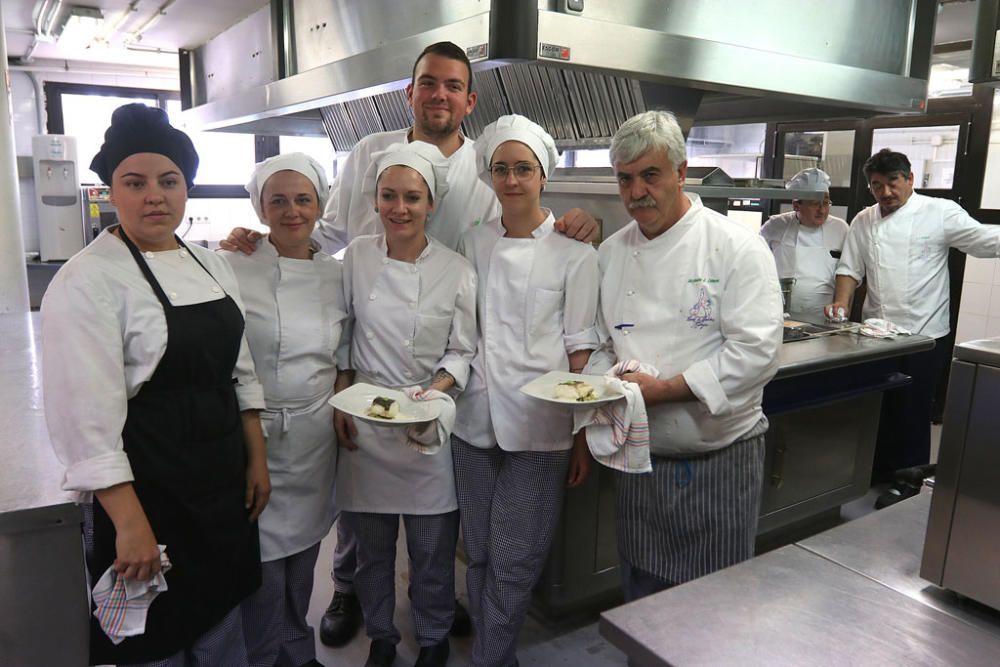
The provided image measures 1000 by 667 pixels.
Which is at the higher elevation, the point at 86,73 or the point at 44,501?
the point at 86,73

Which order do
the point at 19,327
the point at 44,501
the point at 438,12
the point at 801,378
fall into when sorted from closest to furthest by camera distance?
the point at 44,501 < the point at 438,12 < the point at 801,378 < the point at 19,327

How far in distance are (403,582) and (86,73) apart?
679 cm

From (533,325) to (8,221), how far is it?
9.97 ft

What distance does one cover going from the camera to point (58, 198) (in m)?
6.09

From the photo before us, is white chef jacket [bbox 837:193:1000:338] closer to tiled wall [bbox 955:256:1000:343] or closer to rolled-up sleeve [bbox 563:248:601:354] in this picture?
tiled wall [bbox 955:256:1000:343]

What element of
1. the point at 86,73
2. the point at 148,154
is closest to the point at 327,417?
the point at 148,154

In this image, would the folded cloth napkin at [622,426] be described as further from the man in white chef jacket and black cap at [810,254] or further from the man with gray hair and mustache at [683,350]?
the man in white chef jacket and black cap at [810,254]

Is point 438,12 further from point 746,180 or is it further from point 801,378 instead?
point 801,378

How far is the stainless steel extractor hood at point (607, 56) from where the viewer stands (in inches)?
72.0

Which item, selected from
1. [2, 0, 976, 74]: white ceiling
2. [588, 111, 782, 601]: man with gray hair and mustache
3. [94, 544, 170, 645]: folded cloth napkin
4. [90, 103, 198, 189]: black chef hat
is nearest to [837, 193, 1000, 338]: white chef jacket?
[2, 0, 976, 74]: white ceiling

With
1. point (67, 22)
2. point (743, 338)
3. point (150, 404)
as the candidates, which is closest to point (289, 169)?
point (150, 404)

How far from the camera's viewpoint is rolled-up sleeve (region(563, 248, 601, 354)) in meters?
1.77

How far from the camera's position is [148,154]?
4.36 feet

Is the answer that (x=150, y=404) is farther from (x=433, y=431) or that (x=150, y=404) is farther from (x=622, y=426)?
(x=622, y=426)
